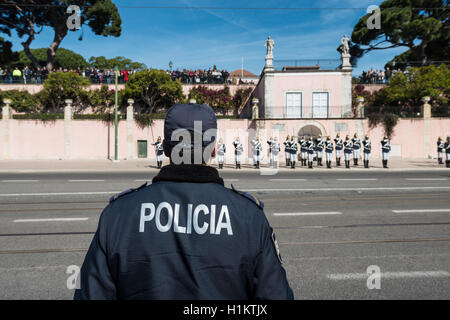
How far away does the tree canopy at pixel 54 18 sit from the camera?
39188 millimetres

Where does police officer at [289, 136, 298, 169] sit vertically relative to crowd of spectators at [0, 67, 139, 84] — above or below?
below

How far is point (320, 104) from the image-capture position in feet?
104

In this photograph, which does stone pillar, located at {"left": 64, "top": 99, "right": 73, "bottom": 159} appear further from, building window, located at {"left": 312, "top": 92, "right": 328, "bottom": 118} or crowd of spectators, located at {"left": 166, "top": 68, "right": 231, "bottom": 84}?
building window, located at {"left": 312, "top": 92, "right": 328, "bottom": 118}

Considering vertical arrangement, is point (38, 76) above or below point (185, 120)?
above

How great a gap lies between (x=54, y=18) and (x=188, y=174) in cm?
4650

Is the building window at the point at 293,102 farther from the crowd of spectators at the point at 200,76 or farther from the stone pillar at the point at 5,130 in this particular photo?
the stone pillar at the point at 5,130

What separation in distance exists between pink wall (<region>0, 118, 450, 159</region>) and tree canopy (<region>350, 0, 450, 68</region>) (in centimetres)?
1315

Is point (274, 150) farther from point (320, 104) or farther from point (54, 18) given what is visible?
point (54, 18)

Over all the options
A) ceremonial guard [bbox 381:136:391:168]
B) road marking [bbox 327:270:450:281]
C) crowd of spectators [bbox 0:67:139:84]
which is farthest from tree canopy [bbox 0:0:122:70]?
road marking [bbox 327:270:450:281]

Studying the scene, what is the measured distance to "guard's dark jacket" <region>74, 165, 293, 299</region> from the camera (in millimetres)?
1652

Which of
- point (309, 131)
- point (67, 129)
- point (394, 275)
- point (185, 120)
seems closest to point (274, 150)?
point (309, 131)

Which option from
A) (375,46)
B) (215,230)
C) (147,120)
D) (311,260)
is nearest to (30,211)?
(311,260)

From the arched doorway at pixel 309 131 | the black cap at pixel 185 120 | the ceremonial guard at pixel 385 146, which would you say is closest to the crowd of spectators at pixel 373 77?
the arched doorway at pixel 309 131
